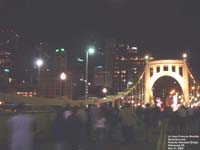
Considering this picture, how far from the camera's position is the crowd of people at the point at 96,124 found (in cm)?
1152

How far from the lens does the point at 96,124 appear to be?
18250 mm

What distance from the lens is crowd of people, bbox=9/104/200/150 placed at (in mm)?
11523

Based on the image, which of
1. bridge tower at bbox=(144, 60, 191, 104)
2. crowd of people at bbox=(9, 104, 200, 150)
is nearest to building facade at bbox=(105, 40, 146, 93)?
bridge tower at bbox=(144, 60, 191, 104)

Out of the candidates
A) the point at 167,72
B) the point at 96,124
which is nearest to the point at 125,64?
the point at 167,72

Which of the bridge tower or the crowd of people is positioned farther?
the bridge tower

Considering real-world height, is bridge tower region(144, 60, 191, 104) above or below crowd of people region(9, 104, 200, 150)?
above

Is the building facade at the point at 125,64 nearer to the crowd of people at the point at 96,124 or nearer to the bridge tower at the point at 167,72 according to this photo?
the bridge tower at the point at 167,72

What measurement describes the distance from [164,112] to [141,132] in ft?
5.96

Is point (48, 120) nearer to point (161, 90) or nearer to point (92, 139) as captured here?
point (92, 139)

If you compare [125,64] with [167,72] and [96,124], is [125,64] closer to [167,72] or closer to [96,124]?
[167,72]

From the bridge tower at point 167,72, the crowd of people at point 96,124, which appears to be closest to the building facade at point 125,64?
the bridge tower at point 167,72

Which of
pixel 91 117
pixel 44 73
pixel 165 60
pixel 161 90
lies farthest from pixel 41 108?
pixel 161 90

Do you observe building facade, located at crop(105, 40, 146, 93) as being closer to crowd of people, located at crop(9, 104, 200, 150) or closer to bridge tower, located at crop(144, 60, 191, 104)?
bridge tower, located at crop(144, 60, 191, 104)

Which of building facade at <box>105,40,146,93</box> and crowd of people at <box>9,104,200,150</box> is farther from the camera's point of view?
building facade at <box>105,40,146,93</box>
